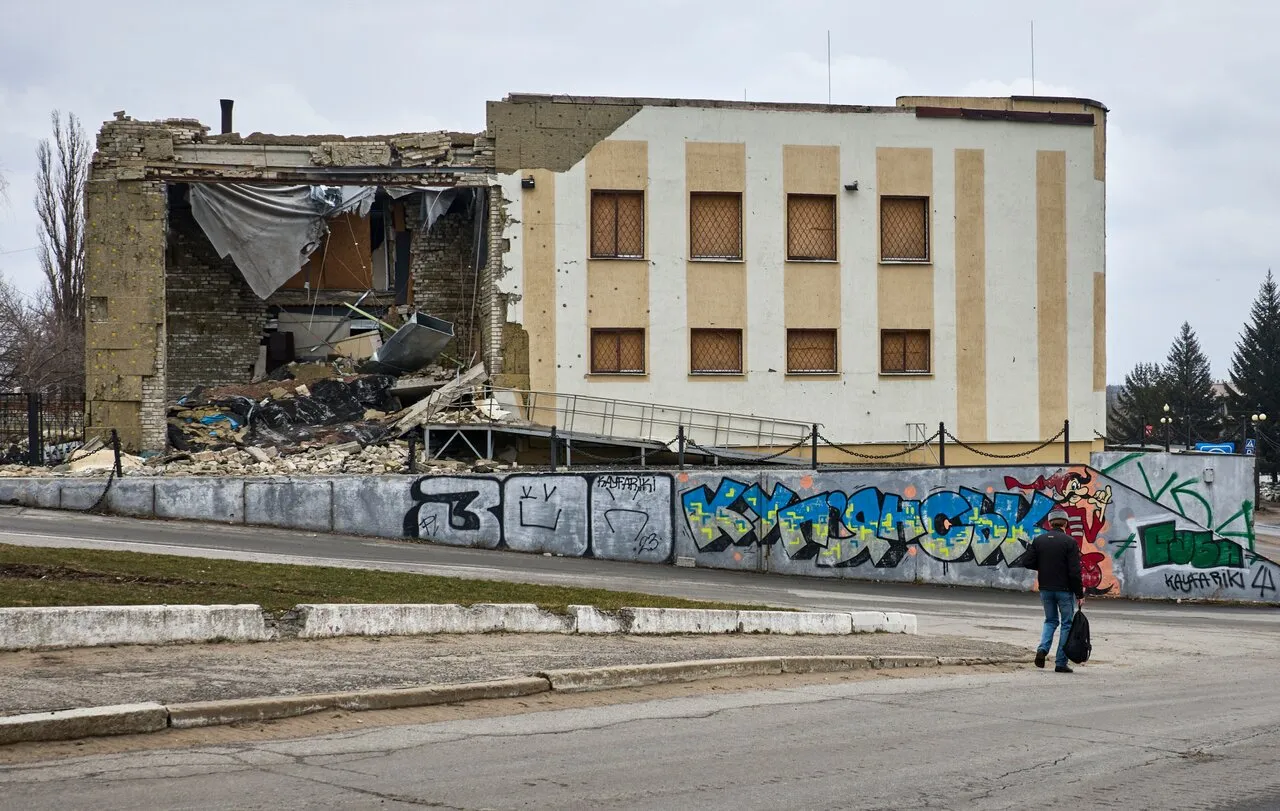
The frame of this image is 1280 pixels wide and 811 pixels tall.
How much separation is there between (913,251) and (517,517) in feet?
42.5

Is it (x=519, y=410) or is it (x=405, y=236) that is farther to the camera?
(x=405, y=236)

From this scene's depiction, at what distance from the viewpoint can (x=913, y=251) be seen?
3212 cm

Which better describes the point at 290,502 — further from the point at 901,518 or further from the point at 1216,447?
the point at 1216,447

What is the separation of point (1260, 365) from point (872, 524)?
2540 inches

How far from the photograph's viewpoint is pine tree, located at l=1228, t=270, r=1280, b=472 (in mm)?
79375

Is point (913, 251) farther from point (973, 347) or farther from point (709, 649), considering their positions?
point (709, 649)

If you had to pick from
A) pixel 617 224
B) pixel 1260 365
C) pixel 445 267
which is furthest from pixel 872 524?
pixel 1260 365

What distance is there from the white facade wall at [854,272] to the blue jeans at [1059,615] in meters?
17.3

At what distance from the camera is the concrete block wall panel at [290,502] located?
939 inches

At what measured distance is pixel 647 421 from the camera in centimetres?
3038

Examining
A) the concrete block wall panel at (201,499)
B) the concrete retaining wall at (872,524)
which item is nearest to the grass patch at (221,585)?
the concrete retaining wall at (872,524)

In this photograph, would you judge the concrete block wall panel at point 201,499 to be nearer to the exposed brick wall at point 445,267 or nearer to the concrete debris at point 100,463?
the concrete debris at point 100,463

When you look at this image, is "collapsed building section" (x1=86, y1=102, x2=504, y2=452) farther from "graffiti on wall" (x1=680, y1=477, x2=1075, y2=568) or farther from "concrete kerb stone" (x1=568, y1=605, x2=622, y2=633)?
"concrete kerb stone" (x1=568, y1=605, x2=622, y2=633)

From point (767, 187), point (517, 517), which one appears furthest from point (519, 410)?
point (767, 187)
